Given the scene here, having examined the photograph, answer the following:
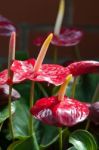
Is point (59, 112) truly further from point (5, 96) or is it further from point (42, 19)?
point (42, 19)

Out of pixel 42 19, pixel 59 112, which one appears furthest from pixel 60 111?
pixel 42 19

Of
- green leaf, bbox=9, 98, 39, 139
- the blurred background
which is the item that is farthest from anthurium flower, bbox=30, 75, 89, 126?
the blurred background

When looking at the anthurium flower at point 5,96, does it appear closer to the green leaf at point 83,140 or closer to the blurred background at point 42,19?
the green leaf at point 83,140

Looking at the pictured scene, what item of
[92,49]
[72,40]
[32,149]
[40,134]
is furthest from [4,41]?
[32,149]

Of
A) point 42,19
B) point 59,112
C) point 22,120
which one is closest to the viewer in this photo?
point 59,112

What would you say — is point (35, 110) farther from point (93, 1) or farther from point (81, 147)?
point (93, 1)

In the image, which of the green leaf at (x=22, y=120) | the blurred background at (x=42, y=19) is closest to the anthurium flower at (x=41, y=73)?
Answer: the green leaf at (x=22, y=120)
